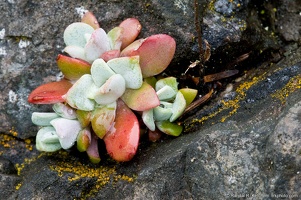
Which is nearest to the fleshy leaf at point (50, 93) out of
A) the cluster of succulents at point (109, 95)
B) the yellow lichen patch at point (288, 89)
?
the cluster of succulents at point (109, 95)

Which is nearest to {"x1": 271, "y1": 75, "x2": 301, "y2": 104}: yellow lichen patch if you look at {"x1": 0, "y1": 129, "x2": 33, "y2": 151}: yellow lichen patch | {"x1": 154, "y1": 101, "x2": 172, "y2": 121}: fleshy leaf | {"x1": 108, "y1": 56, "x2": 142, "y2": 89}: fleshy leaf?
{"x1": 154, "y1": 101, "x2": 172, "y2": 121}: fleshy leaf

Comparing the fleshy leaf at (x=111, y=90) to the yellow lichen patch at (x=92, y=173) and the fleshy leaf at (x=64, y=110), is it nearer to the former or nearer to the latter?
the fleshy leaf at (x=64, y=110)

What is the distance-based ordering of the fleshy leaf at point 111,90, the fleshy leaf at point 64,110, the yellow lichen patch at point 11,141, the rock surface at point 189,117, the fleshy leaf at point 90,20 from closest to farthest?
the rock surface at point 189,117, the fleshy leaf at point 111,90, the fleshy leaf at point 64,110, the fleshy leaf at point 90,20, the yellow lichen patch at point 11,141

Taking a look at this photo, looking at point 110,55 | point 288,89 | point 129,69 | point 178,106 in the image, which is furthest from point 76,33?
point 288,89

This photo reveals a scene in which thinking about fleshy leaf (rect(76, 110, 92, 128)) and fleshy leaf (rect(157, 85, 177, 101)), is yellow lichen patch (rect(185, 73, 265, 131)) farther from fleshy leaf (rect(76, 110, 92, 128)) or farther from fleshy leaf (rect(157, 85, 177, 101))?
fleshy leaf (rect(76, 110, 92, 128))

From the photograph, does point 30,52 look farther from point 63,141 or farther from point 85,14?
point 63,141
